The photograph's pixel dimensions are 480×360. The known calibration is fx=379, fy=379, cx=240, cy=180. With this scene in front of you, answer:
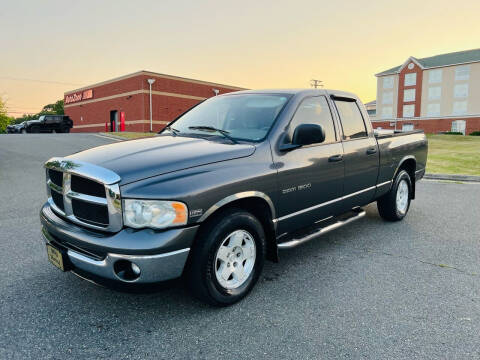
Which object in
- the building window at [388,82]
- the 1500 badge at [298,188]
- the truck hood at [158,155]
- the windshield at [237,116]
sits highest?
the building window at [388,82]

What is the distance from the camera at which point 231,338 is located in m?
2.74

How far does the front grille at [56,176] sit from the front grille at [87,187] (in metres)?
0.24

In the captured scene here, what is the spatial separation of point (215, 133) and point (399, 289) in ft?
7.63

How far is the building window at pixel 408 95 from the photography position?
203 feet

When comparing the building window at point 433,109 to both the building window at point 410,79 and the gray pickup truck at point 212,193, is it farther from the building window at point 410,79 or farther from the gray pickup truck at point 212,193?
the gray pickup truck at point 212,193

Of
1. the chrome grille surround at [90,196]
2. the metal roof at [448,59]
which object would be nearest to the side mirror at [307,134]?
the chrome grille surround at [90,196]

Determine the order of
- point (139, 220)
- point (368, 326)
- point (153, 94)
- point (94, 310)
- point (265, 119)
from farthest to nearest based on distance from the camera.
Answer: point (153, 94) < point (265, 119) < point (94, 310) < point (368, 326) < point (139, 220)

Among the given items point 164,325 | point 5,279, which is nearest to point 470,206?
point 164,325

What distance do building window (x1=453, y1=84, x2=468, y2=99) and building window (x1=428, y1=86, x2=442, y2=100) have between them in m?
2.13

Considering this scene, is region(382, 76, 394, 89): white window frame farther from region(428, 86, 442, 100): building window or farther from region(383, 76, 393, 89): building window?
region(428, 86, 442, 100): building window

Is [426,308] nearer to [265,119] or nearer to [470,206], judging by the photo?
[265,119]

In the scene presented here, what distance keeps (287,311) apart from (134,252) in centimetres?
138

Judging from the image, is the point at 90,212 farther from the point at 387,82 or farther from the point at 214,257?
the point at 387,82

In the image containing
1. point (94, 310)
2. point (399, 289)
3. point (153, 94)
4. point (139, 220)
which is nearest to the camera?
point (139, 220)
